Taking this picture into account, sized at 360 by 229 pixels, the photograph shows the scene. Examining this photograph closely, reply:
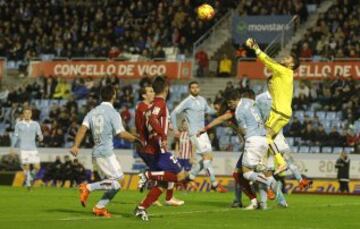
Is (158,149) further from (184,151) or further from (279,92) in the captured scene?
(184,151)

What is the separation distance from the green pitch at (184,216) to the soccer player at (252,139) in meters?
0.69

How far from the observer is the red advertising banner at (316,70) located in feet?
121

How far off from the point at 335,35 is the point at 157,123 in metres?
24.1

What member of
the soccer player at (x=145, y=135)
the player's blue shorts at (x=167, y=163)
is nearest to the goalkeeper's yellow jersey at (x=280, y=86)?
the soccer player at (x=145, y=135)

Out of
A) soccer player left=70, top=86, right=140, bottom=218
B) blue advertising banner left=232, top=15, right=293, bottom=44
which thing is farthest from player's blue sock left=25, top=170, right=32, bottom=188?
blue advertising banner left=232, top=15, right=293, bottom=44

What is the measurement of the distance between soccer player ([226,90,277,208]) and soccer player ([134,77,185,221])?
8.18 ft

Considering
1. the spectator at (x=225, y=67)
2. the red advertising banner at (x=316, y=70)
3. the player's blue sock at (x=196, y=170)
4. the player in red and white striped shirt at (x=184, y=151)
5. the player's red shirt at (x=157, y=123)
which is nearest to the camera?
the player's red shirt at (x=157, y=123)

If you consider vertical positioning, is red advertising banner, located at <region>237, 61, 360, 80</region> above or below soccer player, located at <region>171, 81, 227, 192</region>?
above

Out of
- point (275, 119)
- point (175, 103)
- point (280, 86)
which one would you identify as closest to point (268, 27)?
point (175, 103)

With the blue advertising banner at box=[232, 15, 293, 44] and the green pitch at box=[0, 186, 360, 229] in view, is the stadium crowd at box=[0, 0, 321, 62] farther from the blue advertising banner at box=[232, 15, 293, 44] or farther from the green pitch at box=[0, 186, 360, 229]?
the green pitch at box=[0, 186, 360, 229]

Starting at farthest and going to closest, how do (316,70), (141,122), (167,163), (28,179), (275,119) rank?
(316,70)
(28,179)
(275,119)
(141,122)
(167,163)

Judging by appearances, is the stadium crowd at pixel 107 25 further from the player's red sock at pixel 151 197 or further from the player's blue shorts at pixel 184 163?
the player's red sock at pixel 151 197

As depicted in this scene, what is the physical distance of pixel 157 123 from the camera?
50.9 ft

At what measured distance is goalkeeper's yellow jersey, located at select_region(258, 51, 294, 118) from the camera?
1880cm
